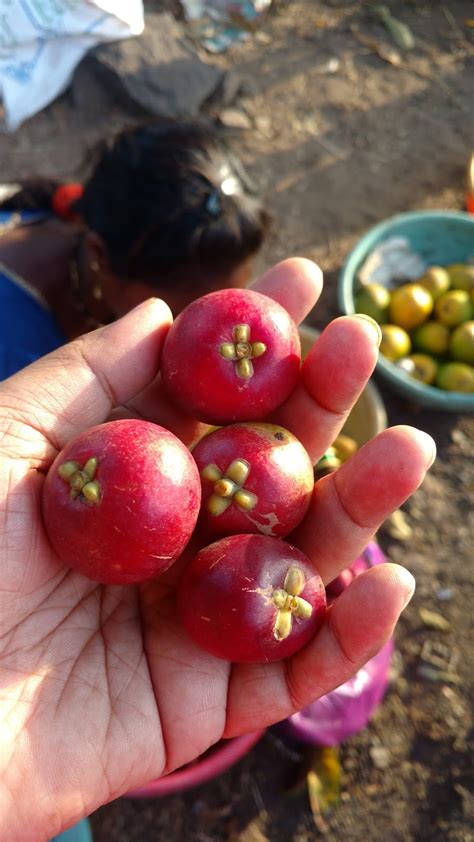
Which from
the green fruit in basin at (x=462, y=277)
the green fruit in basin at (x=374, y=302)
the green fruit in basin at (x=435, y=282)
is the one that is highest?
the green fruit in basin at (x=374, y=302)

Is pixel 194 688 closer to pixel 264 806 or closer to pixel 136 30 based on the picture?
pixel 264 806

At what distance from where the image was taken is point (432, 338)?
194 inches

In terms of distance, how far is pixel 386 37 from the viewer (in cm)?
744

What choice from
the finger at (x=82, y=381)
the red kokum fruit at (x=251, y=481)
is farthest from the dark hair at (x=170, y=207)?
the red kokum fruit at (x=251, y=481)

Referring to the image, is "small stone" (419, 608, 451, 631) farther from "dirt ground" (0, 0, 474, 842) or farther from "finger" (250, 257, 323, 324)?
"finger" (250, 257, 323, 324)

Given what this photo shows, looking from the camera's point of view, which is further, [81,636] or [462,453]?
[462,453]

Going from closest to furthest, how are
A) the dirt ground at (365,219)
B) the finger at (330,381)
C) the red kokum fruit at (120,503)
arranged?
1. the red kokum fruit at (120,503)
2. the finger at (330,381)
3. the dirt ground at (365,219)

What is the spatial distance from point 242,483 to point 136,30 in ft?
15.5

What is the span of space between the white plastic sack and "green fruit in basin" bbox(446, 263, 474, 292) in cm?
300

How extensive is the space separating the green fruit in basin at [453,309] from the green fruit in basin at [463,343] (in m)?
0.05

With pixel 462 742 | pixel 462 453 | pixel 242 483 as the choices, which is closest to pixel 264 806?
pixel 462 742

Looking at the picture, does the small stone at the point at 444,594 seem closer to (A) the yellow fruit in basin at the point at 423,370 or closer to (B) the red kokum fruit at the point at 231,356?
(A) the yellow fruit in basin at the point at 423,370

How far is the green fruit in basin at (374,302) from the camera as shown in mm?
5031

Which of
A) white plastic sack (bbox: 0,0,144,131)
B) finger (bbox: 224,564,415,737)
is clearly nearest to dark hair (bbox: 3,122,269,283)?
finger (bbox: 224,564,415,737)
